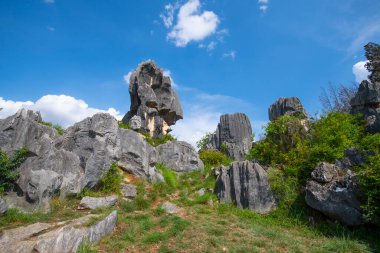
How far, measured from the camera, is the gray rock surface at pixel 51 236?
6.63m

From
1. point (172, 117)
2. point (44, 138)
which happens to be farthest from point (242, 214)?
point (172, 117)

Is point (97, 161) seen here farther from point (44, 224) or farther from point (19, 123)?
point (44, 224)

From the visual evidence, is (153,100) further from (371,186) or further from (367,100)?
(371,186)

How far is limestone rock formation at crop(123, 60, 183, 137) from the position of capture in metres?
26.1

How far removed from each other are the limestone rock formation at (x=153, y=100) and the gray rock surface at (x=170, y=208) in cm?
1444

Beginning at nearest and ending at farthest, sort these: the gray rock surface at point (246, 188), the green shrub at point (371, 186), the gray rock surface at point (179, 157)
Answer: the green shrub at point (371, 186) → the gray rock surface at point (246, 188) → the gray rock surface at point (179, 157)

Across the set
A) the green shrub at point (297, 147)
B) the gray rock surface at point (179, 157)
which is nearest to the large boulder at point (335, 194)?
the green shrub at point (297, 147)

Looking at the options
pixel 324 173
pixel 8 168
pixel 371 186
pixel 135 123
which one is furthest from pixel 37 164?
pixel 135 123

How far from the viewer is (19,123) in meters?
11.7

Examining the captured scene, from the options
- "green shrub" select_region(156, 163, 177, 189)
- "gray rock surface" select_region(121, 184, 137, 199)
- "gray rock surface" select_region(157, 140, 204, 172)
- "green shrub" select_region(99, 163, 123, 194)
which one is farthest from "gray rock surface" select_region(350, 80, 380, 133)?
"green shrub" select_region(99, 163, 123, 194)

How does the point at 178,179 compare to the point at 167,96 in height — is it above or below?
below

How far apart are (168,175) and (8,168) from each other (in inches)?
288

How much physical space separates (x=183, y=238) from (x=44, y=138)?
680cm

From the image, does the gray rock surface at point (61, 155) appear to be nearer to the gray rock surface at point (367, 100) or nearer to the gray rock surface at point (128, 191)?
the gray rock surface at point (128, 191)
